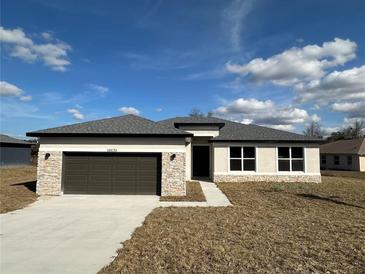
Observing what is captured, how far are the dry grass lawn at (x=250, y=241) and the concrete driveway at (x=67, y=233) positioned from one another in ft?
1.60

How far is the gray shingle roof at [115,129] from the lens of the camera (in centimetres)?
1511

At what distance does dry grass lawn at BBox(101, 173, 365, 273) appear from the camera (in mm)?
5840

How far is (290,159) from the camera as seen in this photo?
21.5m

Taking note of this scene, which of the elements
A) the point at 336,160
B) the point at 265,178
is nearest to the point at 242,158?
the point at 265,178

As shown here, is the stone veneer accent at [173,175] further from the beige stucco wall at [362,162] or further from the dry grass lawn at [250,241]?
the beige stucco wall at [362,162]

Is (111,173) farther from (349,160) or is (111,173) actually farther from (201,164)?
(349,160)

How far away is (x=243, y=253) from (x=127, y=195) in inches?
367

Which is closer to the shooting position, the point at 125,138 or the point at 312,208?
the point at 312,208

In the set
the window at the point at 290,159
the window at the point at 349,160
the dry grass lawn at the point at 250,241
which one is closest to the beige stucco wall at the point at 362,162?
the window at the point at 349,160

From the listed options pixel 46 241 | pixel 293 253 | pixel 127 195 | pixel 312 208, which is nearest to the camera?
pixel 293 253

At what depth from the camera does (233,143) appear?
21391 mm

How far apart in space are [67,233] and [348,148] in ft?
137

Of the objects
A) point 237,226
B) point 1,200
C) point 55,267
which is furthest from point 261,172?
point 55,267

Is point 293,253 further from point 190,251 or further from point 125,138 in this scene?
point 125,138
